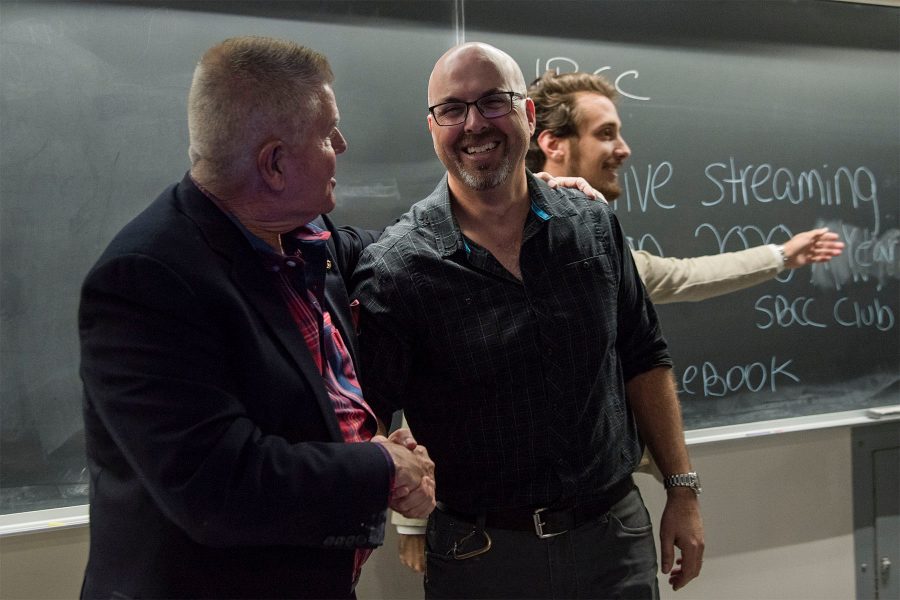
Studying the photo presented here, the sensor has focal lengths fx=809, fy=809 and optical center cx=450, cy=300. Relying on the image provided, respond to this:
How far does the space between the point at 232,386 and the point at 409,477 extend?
0.26 meters

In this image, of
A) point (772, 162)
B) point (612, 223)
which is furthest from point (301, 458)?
point (772, 162)

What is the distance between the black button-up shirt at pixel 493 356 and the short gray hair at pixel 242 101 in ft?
1.51

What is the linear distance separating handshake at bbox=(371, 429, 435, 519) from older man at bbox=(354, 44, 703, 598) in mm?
301

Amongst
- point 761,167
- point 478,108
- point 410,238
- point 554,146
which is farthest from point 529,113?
point 761,167

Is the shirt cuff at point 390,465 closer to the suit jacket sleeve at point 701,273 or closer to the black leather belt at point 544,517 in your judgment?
the black leather belt at point 544,517

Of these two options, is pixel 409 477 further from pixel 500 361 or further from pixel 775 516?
pixel 775 516

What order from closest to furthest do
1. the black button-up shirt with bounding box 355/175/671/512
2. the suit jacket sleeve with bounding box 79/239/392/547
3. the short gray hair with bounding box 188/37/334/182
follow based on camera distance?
the suit jacket sleeve with bounding box 79/239/392/547 → the short gray hair with bounding box 188/37/334/182 → the black button-up shirt with bounding box 355/175/671/512

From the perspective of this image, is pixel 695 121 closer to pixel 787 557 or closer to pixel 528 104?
pixel 528 104

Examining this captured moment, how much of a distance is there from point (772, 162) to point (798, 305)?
0.46 metres

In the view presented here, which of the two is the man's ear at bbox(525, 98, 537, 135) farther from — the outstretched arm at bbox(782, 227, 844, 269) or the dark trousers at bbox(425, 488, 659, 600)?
the outstretched arm at bbox(782, 227, 844, 269)

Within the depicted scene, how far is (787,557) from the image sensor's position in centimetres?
248

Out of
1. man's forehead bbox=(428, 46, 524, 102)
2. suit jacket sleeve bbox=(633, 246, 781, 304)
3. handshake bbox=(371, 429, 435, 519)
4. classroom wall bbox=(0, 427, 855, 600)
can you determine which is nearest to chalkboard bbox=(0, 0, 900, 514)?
classroom wall bbox=(0, 427, 855, 600)

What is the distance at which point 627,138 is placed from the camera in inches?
91.3

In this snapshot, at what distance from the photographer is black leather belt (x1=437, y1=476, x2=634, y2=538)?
4.86 feet
